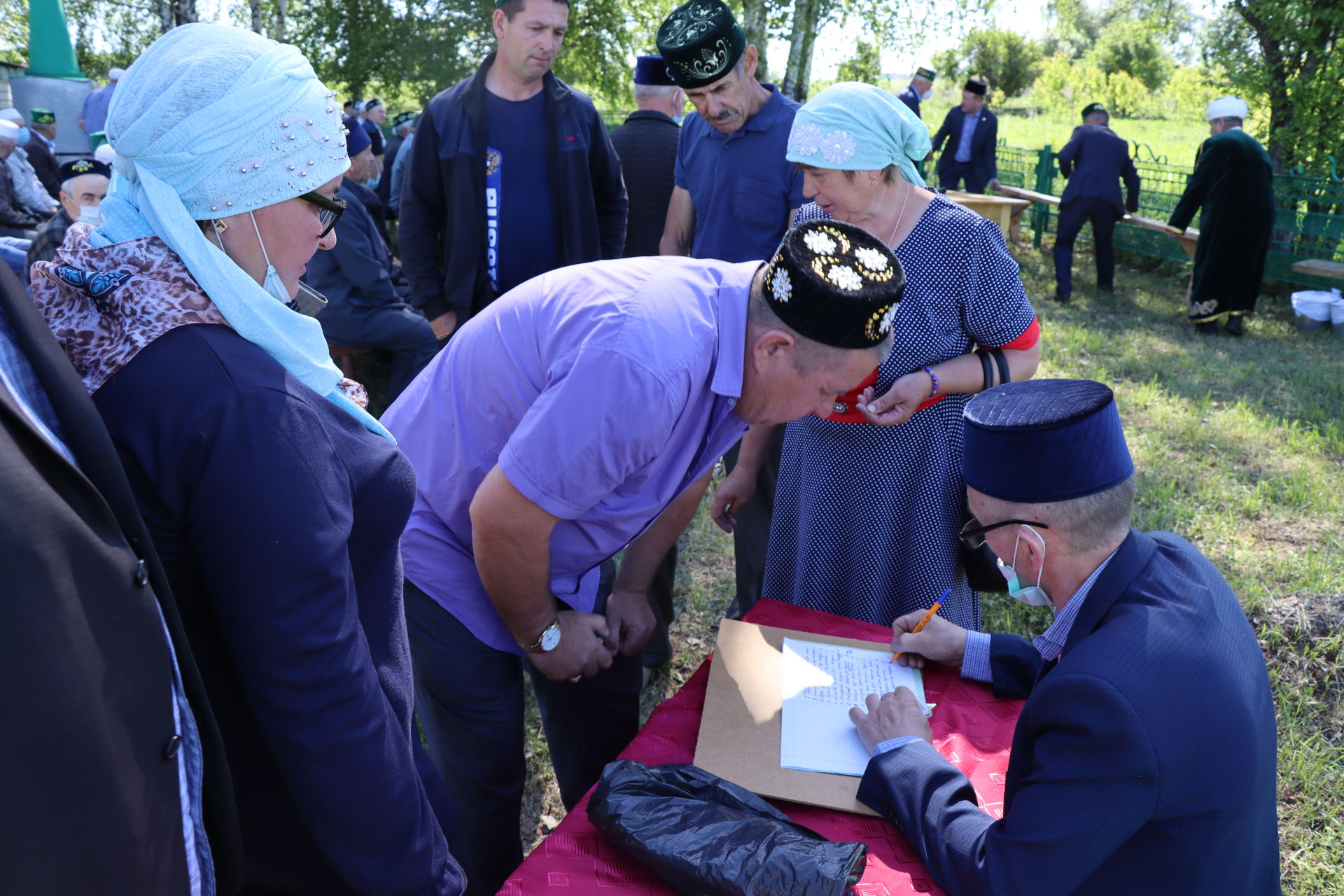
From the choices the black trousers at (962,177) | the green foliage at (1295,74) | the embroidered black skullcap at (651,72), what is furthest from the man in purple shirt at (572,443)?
the black trousers at (962,177)

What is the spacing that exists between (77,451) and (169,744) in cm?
30

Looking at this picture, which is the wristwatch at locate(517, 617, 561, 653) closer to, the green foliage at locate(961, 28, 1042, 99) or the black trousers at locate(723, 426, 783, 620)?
the black trousers at locate(723, 426, 783, 620)

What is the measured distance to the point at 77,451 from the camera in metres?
0.85

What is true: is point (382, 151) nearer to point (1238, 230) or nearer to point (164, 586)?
point (1238, 230)

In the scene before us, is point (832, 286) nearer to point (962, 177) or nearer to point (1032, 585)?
point (1032, 585)

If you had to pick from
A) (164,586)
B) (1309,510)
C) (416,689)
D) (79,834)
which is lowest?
(1309,510)

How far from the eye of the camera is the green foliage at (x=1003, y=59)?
36.2 metres

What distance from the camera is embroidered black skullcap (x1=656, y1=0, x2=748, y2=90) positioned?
3.16 meters

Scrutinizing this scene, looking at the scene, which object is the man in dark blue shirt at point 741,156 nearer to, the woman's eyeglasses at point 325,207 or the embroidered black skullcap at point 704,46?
the embroidered black skullcap at point 704,46

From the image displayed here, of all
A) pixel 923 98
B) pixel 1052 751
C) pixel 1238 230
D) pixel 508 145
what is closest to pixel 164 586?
pixel 1052 751

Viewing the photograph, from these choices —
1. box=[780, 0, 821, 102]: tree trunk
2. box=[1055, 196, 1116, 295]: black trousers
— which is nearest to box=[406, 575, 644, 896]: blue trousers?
box=[1055, 196, 1116, 295]: black trousers

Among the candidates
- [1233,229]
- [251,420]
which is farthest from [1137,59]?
[251,420]

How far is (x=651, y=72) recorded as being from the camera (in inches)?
199

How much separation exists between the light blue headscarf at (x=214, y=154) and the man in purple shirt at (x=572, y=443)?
1.54 feet
